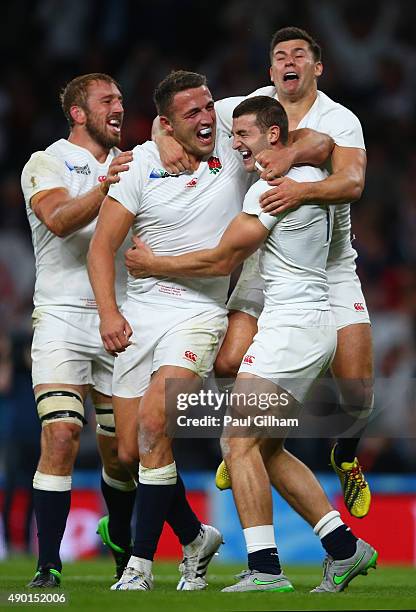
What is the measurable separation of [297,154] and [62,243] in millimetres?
1627

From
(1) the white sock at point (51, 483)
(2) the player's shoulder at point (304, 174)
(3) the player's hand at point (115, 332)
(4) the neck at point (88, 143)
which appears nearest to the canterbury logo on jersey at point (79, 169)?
(4) the neck at point (88, 143)

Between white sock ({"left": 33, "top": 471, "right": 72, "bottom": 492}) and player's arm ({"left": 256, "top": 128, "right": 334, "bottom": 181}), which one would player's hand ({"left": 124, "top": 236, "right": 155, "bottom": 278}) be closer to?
player's arm ({"left": 256, "top": 128, "right": 334, "bottom": 181})

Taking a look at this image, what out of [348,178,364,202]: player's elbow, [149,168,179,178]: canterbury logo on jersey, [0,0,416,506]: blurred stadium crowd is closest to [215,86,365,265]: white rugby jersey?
[348,178,364,202]: player's elbow

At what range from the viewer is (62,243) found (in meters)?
7.56

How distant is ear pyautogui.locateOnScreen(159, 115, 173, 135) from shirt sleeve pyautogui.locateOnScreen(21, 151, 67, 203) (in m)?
0.78

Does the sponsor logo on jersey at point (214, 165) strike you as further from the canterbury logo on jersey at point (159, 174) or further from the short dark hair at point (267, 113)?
the short dark hair at point (267, 113)

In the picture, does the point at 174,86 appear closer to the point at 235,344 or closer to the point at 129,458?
the point at 235,344

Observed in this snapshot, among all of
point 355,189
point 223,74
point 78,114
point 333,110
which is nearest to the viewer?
point 355,189

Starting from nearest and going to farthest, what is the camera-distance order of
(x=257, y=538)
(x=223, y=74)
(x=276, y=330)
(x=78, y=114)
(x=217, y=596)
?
(x=217, y=596), (x=257, y=538), (x=276, y=330), (x=78, y=114), (x=223, y=74)

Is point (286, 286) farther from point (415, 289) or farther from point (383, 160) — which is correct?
point (383, 160)

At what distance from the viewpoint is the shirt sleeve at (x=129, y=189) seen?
690 centimetres

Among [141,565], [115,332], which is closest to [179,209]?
[115,332]

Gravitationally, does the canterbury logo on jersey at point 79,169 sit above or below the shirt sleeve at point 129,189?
above

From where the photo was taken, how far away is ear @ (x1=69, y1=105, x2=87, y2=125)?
25.3 ft
